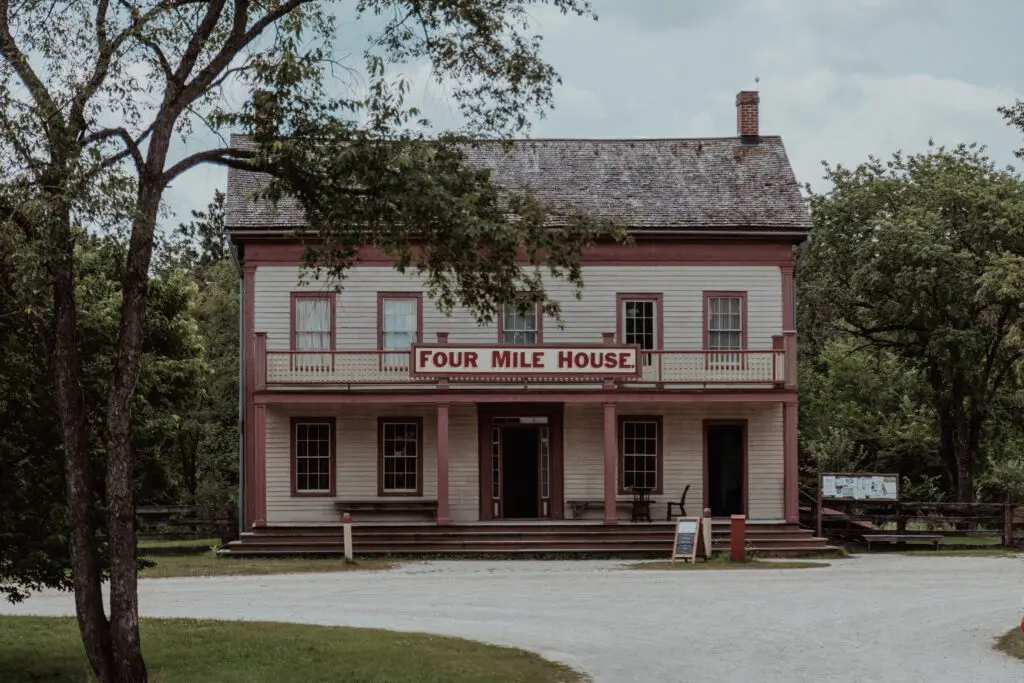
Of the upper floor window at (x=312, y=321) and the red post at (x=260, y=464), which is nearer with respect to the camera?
the red post at (x=260, y=464)

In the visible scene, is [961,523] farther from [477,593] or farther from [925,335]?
[477,593]

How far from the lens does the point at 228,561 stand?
28.4 meters

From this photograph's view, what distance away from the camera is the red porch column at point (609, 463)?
30.0m

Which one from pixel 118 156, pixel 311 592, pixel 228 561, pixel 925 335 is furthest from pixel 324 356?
pixel 118 156

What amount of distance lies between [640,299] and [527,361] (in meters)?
3.34

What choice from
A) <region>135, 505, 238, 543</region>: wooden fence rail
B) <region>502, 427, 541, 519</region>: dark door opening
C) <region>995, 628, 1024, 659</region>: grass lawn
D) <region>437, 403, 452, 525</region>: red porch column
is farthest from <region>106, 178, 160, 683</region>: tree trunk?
<region>502, 427, 541, 519</region>: dark door opening

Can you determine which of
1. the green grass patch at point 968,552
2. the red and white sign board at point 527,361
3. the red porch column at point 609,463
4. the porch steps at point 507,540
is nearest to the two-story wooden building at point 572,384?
the red porch column at point 609,463

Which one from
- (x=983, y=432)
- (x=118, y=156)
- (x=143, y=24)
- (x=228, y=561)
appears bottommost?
(x=228, y=561)

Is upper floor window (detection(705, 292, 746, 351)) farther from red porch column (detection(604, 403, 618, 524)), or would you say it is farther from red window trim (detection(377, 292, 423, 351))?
→ red window trim (detection(377, 292, 423, 351))

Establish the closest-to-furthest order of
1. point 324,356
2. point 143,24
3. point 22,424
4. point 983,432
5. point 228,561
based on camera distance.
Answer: point 143,24, point 22,424, point 228,561, point 324,356, point 983,432

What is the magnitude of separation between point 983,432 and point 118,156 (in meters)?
29.6

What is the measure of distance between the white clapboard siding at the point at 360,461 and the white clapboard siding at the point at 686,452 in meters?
2.15

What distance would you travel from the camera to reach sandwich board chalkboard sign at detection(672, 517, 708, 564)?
27.5 meters

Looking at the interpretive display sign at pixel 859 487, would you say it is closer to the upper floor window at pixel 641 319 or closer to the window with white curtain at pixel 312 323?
the upper floor window at pixel 641 319
